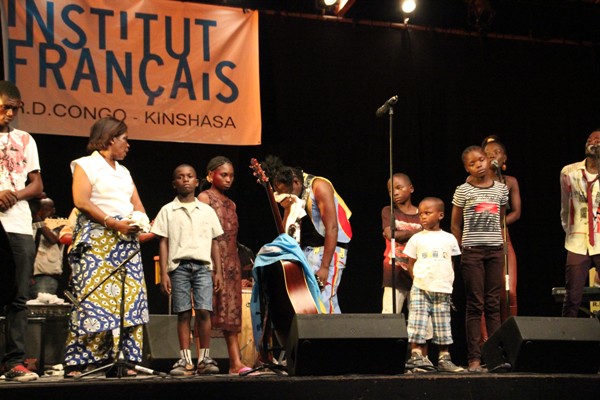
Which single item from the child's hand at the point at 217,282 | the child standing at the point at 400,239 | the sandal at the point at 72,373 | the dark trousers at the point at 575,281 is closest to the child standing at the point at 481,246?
the dark trousers at the point at 575,281

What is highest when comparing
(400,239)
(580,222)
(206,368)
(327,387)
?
(580,222)

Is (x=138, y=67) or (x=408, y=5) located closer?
(x=138, y=67)

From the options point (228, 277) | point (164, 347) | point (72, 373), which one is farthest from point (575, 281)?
point (72, 373)

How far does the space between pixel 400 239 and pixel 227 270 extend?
1682 millimetres

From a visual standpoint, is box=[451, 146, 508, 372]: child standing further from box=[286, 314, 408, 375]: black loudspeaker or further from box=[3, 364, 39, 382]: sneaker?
box=[3, 364, 39, 382]: sneaker

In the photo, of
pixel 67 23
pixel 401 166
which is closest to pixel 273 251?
pixel 67 23

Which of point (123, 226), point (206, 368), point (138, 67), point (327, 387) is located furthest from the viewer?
point (138, 67)

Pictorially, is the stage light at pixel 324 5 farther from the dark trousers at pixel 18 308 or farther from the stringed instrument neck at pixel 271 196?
the dark trousers at pixel 18 308

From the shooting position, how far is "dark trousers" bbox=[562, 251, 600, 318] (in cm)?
554

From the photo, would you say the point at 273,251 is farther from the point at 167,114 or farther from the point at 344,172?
the point at 344,172

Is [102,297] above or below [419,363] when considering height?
above

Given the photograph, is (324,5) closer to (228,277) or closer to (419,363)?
(228,277)

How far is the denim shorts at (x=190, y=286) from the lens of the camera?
16.0ft

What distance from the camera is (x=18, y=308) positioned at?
4.14 metres
